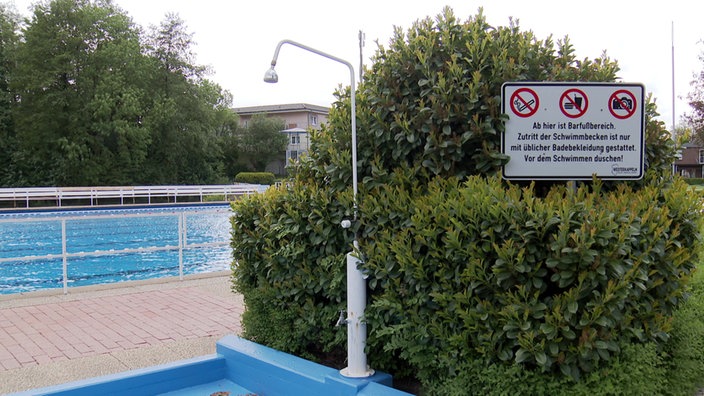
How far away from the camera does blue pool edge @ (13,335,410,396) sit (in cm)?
362

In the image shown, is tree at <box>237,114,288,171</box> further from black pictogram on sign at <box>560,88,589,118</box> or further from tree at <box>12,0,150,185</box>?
black pictogram on sign at <box>560,88,589,118</box>

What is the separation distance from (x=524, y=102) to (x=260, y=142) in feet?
175

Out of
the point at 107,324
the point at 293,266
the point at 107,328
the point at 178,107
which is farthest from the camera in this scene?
the point at 178,107

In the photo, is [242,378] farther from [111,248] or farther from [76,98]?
[76,98]

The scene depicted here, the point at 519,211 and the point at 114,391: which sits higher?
the point at 519,211

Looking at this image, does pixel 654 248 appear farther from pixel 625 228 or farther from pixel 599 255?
pixel 599 255

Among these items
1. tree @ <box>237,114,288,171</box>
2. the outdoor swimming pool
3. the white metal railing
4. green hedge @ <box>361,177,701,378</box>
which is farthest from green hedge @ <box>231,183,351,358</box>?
tree @ <box>237,114,288,171</box>

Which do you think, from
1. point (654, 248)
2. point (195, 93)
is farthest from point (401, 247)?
point (195, 93)

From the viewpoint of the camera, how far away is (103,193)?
30.5 metres

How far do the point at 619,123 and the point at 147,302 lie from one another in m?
6.00

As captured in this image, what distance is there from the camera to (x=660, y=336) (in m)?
2.98

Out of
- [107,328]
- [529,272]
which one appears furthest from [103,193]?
[529,272]

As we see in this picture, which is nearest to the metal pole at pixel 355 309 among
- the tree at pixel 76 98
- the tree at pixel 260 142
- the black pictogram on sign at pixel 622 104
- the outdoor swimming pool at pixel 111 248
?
the black pictogram on sign at pixel 622 104

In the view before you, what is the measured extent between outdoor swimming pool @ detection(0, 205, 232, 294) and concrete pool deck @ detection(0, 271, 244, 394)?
766mm
